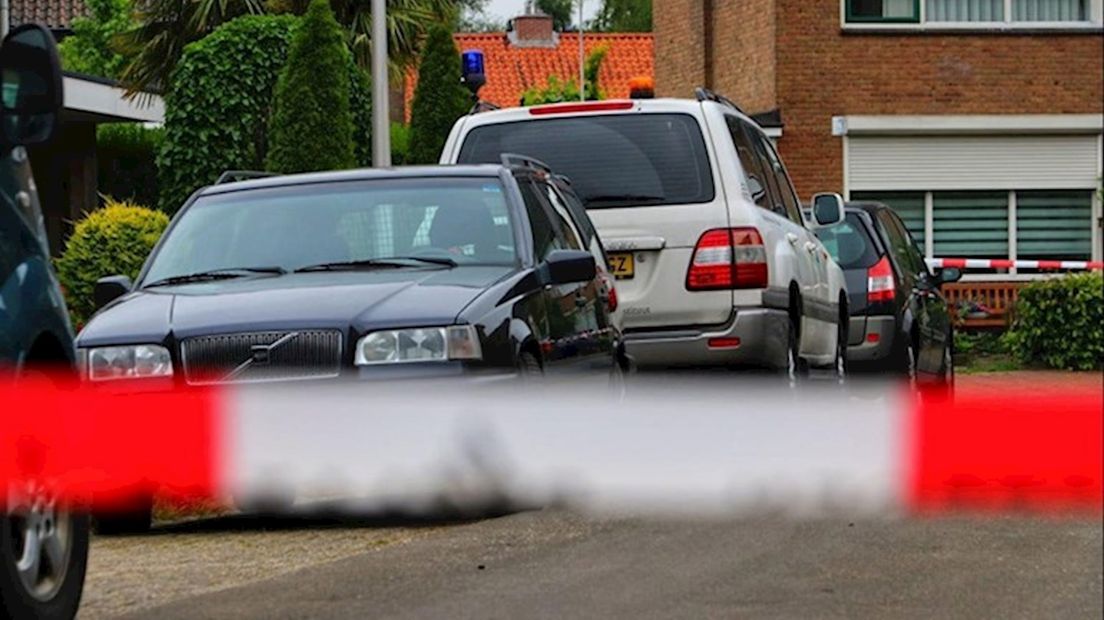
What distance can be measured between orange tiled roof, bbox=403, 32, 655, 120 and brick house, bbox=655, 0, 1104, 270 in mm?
38394

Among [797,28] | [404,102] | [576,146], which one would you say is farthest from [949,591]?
[404,102]

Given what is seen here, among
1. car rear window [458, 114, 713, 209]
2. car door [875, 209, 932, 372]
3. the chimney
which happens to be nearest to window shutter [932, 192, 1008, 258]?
car door [875, 209, 932, 372]

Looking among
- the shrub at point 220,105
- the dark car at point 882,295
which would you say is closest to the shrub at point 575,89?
the shrub at point 220,105

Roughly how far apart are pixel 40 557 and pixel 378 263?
3.35 meters

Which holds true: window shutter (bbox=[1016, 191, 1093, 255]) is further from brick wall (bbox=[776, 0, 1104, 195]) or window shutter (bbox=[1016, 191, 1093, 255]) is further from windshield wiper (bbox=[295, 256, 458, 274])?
windshield wiper (bbox=[295, 256, 458, 274])

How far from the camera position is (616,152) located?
44.2ft

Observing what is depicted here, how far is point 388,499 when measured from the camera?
36.6 feet

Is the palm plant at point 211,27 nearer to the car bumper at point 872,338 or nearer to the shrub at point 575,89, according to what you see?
the shrub at point 575,89

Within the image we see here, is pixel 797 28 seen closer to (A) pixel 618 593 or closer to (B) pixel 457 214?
(B) pixel 457 214

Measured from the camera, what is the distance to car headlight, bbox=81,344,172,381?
934 cm

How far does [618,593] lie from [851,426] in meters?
3.71

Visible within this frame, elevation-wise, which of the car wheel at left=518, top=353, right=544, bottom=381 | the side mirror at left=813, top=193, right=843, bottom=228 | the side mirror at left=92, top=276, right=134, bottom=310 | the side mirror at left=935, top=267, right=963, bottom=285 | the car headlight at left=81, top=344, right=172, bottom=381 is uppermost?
the side mirror at left=92, top=276, right=134, bottom=310

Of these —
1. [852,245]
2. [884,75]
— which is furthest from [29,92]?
[884,75]

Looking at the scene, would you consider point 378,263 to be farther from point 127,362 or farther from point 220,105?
point 220,105
